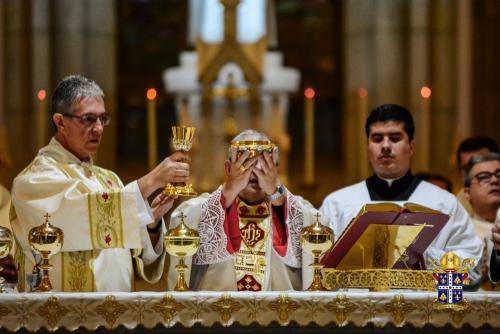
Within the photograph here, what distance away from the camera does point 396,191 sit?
684 centimetres

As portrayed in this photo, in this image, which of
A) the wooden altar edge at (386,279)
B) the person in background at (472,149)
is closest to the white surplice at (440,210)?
the wooden altar edge at (386,279)

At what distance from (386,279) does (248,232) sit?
79cm

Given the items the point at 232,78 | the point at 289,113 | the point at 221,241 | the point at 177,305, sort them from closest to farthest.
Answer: the point at 177,305 → the point at 221,241 → the point at 232,78 → the point at 289,113

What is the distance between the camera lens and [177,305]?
5316 mm

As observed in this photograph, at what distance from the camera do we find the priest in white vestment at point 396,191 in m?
6.52

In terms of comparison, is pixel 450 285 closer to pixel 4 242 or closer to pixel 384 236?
pixel 384 236

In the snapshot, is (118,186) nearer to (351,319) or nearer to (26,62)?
(351,319)

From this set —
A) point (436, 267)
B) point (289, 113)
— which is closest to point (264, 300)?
point (436, 267)

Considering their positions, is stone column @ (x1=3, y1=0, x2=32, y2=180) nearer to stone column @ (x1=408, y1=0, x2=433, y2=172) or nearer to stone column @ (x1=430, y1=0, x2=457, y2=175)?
stone column @ (x1=408, y1=0, x2=433, y2=172)

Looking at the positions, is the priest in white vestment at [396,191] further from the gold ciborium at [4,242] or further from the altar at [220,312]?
the gold ciborium at [4,242]

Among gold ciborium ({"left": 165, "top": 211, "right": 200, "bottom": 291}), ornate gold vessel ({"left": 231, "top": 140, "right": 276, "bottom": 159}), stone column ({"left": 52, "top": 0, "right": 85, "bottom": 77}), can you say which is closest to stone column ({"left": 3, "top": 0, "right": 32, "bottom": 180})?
stone column ({"left": 52, "top": 0, "right": 85, "bottom": 77})

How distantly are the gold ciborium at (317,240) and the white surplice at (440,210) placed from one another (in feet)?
2.51

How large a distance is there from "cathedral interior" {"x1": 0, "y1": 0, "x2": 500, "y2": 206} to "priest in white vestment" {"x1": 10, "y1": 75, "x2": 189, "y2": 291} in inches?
115

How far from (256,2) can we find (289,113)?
8.76ft
